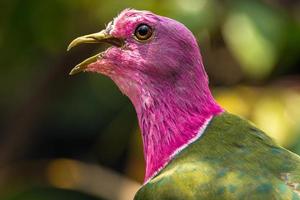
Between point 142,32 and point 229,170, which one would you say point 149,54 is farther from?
point 229,170

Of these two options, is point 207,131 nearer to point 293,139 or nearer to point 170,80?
point 170,80

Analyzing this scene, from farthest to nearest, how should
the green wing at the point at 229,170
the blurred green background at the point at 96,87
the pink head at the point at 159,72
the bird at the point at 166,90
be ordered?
1. the blurred green background at the point at 96,87
2. the pink head at the point at 159,72
3. the bird at the point at 166,90
4. the green wing at the point at 229,170

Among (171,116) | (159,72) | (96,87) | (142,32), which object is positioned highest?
(142,32)

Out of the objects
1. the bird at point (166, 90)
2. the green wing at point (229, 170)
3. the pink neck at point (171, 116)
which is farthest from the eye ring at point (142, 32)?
the green wing at point (229, 170)

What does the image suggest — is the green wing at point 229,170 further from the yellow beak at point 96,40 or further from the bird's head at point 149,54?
the yellow beak at point 96,40

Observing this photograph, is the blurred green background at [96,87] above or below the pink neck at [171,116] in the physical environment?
below

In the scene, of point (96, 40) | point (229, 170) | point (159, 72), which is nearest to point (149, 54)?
point (159, 72)

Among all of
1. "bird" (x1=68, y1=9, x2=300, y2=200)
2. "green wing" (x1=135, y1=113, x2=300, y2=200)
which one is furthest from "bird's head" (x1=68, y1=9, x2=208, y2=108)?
"green wing" (x1=135, y1=113, x2=300, y2=200)
